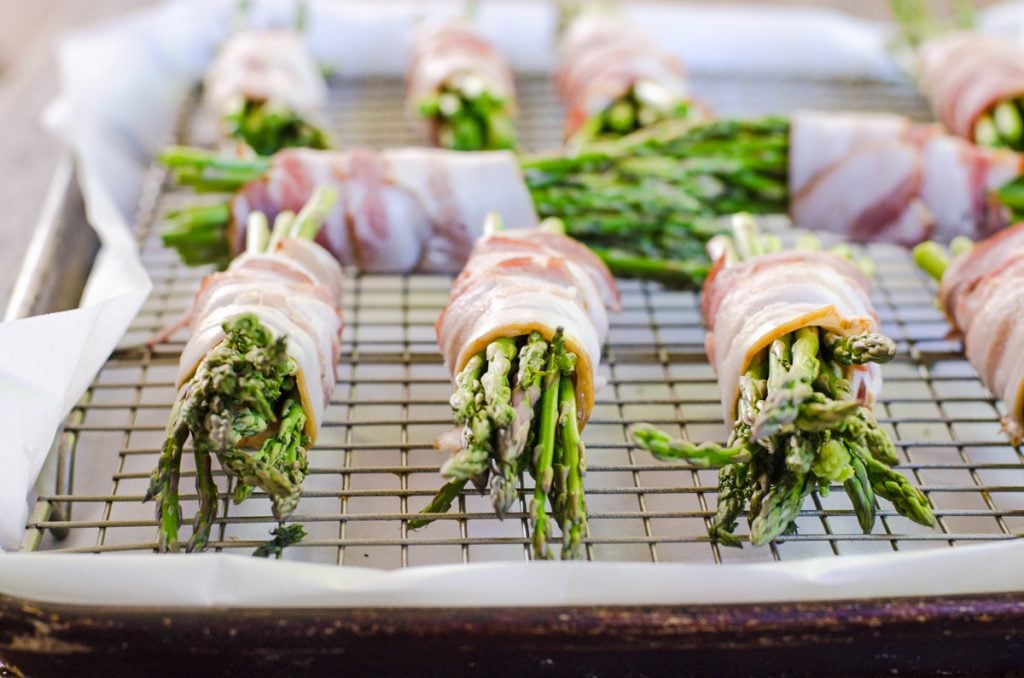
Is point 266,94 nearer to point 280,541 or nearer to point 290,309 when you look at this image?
point 290,309

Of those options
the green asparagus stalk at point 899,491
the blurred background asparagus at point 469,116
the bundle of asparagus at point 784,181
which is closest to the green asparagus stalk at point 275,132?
the blurred background asparagus at point 469,116

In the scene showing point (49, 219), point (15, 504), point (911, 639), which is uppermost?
point (49, 219)

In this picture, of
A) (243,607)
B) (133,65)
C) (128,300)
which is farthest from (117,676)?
(133,65)

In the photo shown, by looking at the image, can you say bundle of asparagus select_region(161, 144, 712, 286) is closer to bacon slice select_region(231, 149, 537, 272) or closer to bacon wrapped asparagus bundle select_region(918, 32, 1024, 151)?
bacon slice select_region(231, 149, 537, 272)

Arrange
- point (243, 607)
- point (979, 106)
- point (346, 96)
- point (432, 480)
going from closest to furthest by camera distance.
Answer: point (243, 607), point (432, 480), point (979, 106), point (346, 96)

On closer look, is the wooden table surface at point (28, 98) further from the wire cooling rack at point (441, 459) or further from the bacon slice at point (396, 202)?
the bacon slice at point (396, 202)

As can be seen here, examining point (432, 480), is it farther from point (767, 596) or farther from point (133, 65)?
point (133, 65)

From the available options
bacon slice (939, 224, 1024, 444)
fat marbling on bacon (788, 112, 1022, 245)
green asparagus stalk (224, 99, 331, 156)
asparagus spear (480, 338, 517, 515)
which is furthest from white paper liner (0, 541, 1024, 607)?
green asparagus stalk (224, 99, 331, 156)
